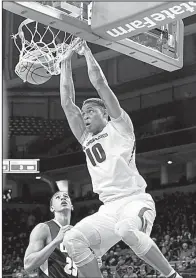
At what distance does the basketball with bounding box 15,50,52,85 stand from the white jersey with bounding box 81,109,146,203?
28.8 inches

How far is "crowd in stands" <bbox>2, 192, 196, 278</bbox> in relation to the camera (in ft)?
27.1

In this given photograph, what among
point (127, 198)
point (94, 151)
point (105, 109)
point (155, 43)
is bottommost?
point (127, 198)

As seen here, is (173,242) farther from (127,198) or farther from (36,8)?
(36,8)

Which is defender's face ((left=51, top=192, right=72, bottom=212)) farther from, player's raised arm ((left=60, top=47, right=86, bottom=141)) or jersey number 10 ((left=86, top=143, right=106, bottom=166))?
jersey number 10 ((left=86, top=143, right=106, bottom=166))

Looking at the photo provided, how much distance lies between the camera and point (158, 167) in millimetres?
8969

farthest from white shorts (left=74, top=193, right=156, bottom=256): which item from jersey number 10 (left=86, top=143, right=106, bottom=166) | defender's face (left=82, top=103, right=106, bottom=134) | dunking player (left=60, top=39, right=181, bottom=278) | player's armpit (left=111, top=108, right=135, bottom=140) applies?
defender's face (left=82, top=103, right=106, bottom=134)

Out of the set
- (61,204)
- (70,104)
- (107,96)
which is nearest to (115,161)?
(107,96)

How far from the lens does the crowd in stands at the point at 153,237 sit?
826cm

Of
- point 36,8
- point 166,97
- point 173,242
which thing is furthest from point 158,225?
point 36,8

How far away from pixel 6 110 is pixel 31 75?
12.3 feet

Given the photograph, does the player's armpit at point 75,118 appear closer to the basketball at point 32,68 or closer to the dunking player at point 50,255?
the basketball at point 32,68

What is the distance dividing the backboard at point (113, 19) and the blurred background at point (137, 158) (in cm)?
325

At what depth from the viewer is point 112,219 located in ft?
14.9

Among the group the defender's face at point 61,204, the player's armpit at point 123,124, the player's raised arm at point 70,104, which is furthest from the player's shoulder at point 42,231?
the player's armpit at point 123,124
